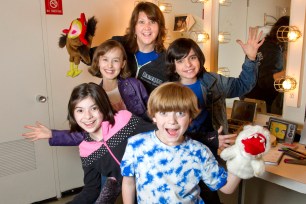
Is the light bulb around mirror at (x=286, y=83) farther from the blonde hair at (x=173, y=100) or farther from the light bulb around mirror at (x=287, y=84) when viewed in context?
the blonde hair at (x=173, y=100)

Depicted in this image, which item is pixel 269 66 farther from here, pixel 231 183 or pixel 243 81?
pixel 231 183

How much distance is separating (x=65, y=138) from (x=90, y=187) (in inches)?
11.1

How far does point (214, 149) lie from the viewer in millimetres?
1437

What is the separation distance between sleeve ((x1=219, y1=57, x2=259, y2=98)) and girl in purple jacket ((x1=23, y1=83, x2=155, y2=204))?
0.54m

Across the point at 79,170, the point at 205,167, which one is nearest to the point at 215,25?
the point at 205,167

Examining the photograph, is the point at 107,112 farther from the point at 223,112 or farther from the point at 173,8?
the point at 173,8

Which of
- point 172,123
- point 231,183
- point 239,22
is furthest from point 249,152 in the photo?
point 239,22

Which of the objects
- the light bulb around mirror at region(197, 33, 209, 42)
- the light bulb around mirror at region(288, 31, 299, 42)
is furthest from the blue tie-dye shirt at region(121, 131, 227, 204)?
the light bulb around mirror at region(197, 33, 209, 42)

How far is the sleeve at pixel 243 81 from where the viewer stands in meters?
1.58

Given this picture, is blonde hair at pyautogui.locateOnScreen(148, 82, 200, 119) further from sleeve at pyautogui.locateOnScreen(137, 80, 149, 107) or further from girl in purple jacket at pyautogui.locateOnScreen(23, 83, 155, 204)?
sleeve at pyautogui.locateOnScreen(137, 80, 149, 107)

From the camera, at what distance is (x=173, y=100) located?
1174mm

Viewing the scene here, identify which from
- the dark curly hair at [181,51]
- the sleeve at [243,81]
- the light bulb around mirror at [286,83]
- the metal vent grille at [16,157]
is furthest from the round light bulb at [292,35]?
the metal vent grille at [16,157]

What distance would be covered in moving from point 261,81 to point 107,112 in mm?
1195

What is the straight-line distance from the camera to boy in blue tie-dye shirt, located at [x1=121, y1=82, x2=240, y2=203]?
1178 millimetres
